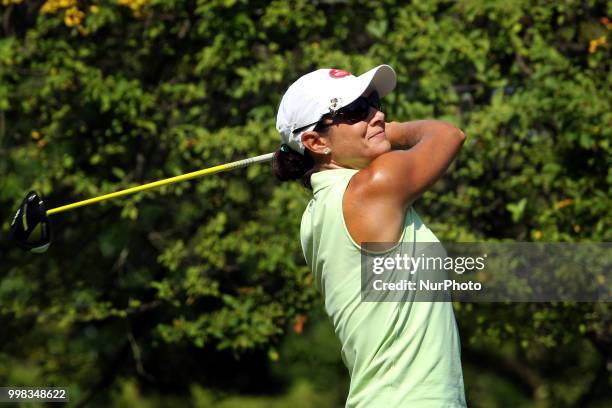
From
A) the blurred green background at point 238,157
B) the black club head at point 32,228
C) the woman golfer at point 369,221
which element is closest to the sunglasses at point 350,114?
the woman golfer at point 369,221

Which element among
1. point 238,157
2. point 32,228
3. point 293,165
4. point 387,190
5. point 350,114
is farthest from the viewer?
point 238,157

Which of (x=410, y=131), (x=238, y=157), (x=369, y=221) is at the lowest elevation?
(x=238, y=157)

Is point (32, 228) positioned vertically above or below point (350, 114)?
below

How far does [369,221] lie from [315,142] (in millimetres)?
329

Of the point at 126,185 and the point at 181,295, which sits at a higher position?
the point at 126,185

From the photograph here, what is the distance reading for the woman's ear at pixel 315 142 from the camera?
282 centimetres

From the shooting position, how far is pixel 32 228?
3732 mm

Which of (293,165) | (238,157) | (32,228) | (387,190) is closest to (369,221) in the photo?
(387,190)

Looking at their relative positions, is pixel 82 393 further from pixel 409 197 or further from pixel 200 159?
pixel 409 197

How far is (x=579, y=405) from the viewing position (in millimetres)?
7715

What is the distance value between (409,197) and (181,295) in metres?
4.42

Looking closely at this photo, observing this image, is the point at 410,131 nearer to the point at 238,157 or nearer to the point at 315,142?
the point at 315,142

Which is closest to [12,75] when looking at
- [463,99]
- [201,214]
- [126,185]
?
[126,185]

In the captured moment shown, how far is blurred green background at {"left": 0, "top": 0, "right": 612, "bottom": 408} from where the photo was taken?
252 inches
